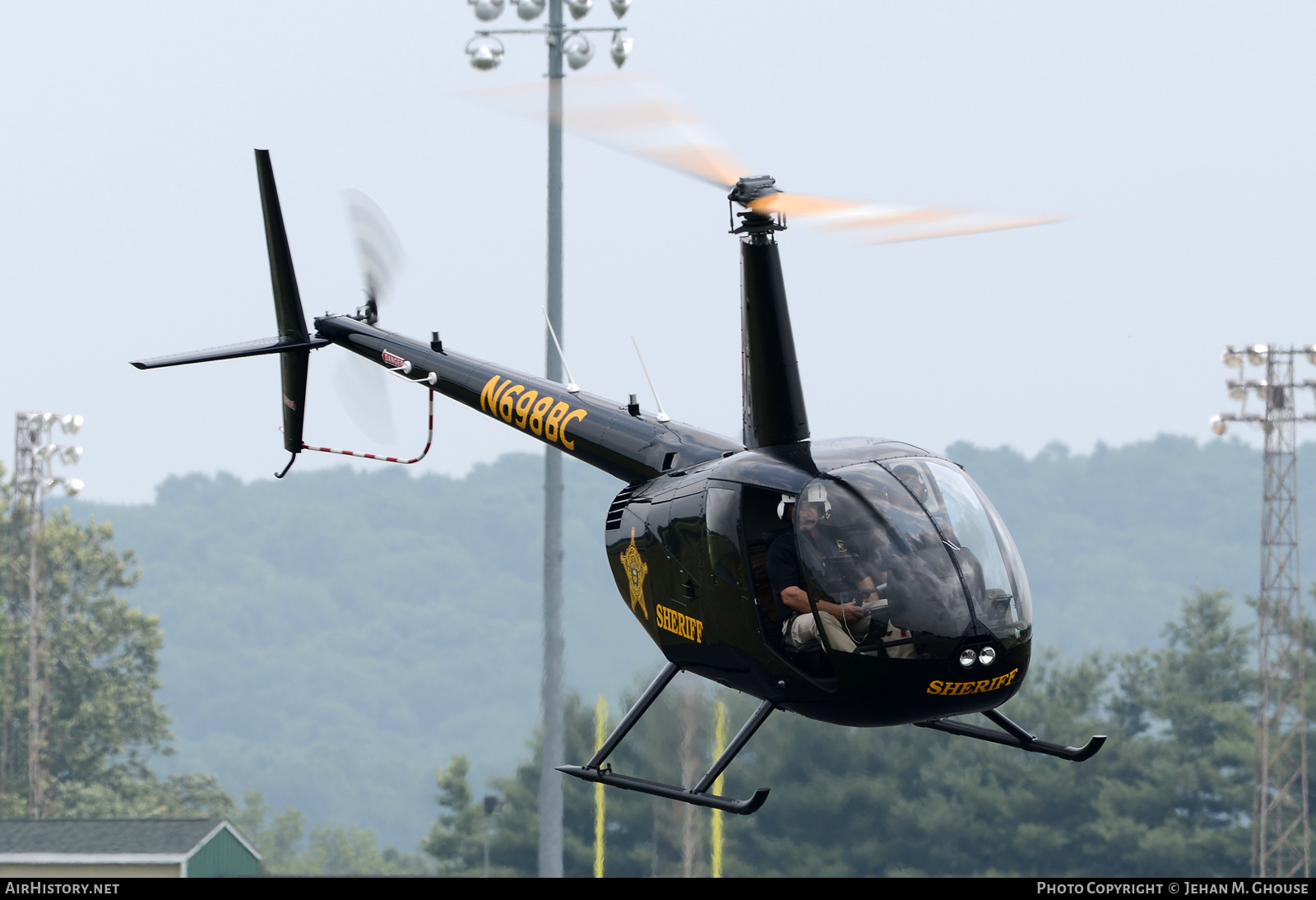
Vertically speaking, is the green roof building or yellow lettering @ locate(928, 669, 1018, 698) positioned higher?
yellow lettering @ locate(928, 669, 1018, 698)

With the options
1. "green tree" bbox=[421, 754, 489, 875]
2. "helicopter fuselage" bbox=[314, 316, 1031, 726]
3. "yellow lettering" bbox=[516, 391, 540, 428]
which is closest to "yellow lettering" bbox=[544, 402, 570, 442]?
"helicopter fuselage" bbox=[314, 316, 1031, 726]

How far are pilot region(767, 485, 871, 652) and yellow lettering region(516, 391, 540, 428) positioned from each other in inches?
161

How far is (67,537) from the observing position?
260 ft

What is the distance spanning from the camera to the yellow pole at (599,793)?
44094 mm

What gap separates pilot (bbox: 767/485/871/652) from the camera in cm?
1095

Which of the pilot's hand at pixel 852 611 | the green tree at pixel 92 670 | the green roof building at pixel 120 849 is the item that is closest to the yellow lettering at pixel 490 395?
the pilot's hand at pixel 852 611

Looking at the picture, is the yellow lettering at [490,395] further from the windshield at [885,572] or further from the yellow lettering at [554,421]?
the windshield at [885,572]

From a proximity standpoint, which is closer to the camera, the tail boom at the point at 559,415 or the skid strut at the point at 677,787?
the skid strut at the point at 677,787

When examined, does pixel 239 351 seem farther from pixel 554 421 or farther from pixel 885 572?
pixel 885 572

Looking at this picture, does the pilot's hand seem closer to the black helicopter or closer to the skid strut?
the black helicopter

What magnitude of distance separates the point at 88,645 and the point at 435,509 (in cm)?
8723

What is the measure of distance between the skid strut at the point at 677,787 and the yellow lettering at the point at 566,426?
2509mm

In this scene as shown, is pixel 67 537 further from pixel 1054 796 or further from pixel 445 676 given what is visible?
pixel 445 676
